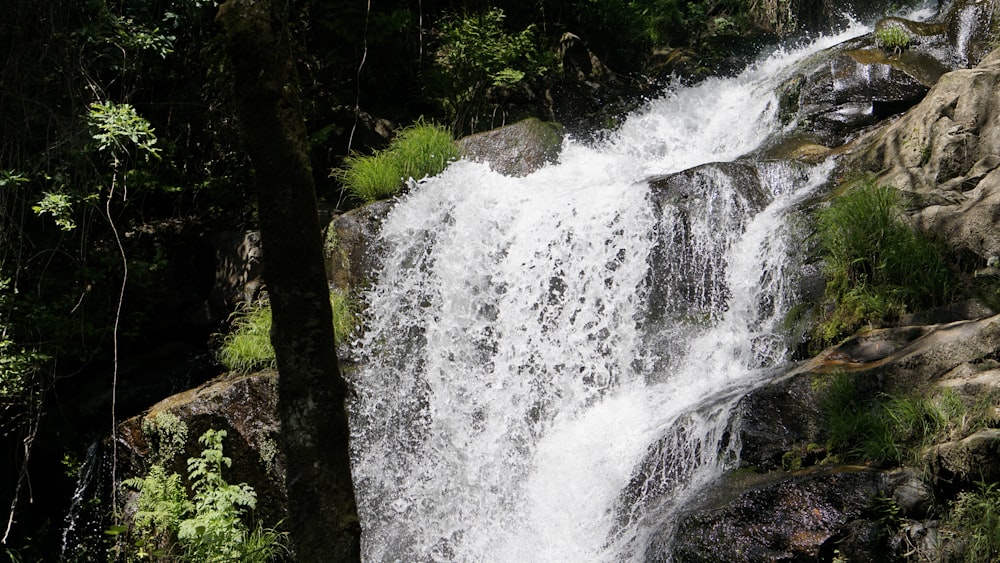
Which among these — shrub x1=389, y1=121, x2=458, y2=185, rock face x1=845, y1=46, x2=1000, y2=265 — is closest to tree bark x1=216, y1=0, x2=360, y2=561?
rock face x1=845, y1=46, x2=1000, y2=265

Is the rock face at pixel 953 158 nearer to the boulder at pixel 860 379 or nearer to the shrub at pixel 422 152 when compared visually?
the boulder at pixel 860 379

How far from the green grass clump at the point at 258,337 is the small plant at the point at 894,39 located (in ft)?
21.8

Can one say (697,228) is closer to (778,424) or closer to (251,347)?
(778,424)

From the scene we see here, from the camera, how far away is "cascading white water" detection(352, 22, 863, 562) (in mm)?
5121

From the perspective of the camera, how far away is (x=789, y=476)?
13.7 ft

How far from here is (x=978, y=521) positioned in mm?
3766

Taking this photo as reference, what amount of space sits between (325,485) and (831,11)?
1211 cm

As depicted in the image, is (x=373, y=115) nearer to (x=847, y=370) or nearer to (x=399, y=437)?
(x=399, y=437)

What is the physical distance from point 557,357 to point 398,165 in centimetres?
278

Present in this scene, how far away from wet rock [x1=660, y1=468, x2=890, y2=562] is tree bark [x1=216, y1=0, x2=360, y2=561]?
2119 millimetres

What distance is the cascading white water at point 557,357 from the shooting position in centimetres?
512

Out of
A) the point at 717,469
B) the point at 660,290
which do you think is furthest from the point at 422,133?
the point at 717,469

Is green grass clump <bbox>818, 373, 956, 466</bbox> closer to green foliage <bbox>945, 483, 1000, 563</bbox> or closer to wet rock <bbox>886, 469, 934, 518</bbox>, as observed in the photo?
wet rock <bbox>886, 469, 934, 518</bbox>

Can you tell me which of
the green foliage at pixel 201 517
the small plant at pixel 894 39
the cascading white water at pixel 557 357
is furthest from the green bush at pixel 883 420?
the small plant at pixel 894 39
